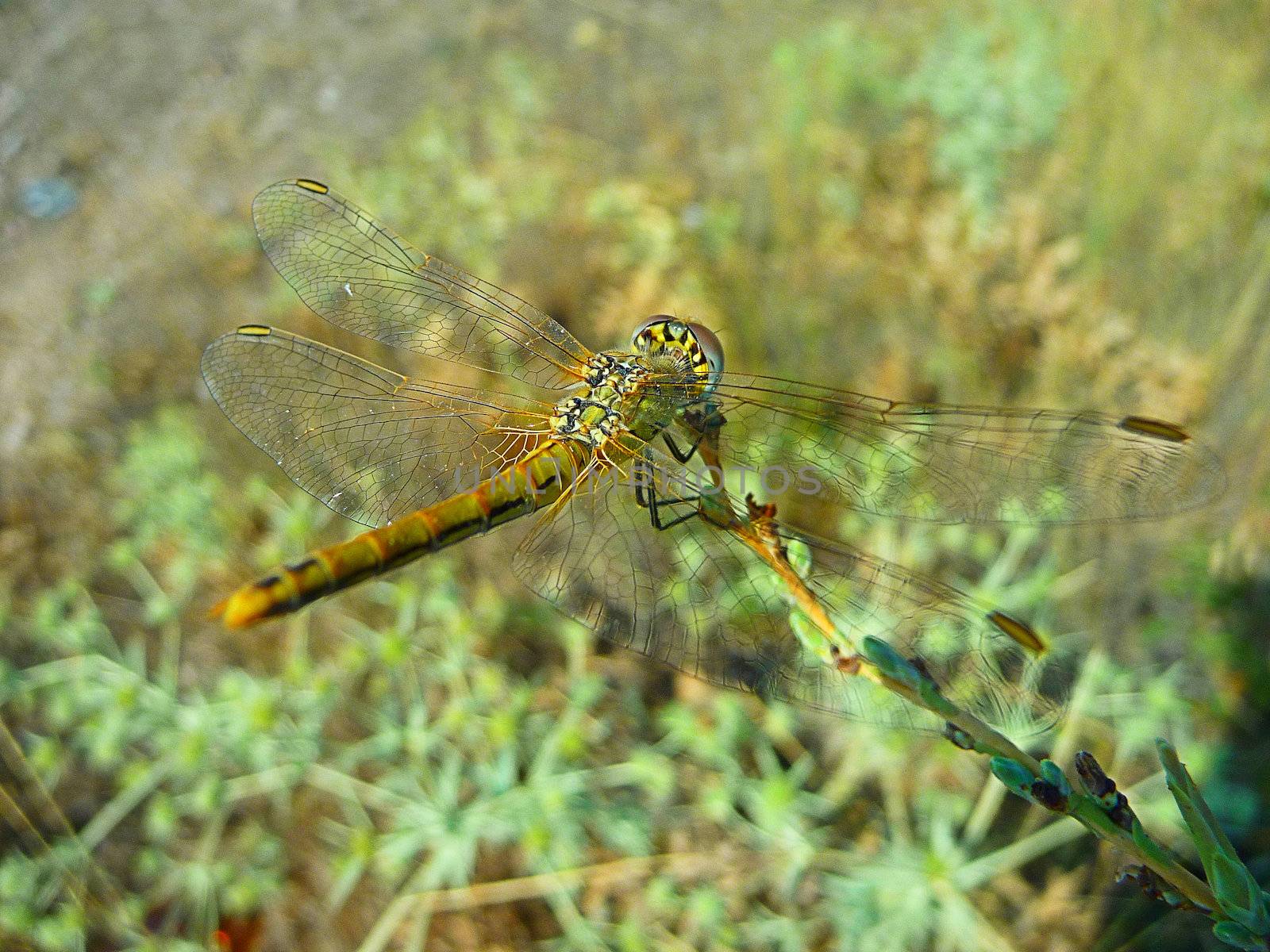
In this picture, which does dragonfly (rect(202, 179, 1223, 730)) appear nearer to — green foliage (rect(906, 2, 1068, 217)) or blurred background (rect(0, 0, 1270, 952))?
blurred background (rect(0, 0, 1270, 952))

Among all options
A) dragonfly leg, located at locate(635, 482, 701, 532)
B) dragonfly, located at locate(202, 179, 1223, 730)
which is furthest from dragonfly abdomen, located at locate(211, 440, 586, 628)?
dragonfly leg, located at locate(635, 482, 701, 532)

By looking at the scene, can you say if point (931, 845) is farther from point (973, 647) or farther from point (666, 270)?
point (666, 270)

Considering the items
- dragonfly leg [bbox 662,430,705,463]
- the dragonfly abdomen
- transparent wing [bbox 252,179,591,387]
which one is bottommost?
the dragonfly abdomen

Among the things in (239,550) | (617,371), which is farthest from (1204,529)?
(239,550)

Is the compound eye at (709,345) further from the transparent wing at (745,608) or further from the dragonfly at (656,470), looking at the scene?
the transparent wing at (745,608)

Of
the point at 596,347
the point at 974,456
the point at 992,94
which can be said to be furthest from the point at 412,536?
the point at 992,94

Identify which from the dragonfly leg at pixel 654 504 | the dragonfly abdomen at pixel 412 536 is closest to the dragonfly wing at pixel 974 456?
the dragonfly leg at pixel 654 504
